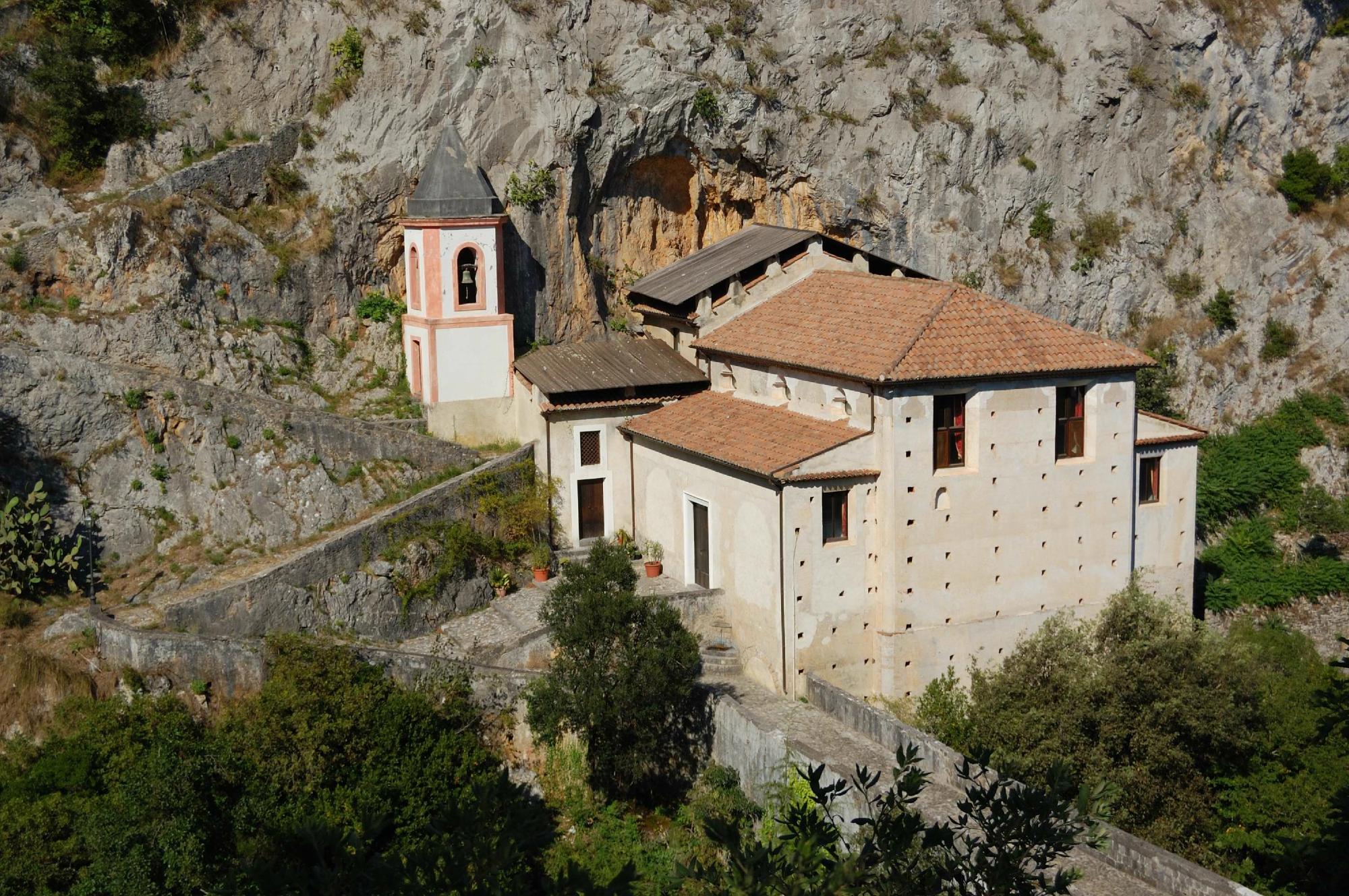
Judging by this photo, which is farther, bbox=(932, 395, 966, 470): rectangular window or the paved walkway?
bbox=(932, 395, 966, 470): rectangular window

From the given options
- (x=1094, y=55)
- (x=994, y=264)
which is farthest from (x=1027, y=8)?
(x=994, y=264)

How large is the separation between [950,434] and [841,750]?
6810 mm

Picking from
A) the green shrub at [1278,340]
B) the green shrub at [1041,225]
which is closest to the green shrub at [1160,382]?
the green shrub at [1278,340]

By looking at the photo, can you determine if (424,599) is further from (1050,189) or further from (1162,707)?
(1050,189)

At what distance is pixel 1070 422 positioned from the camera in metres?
27.8

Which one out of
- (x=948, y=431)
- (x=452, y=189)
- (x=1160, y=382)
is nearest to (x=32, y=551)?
(x=452, y=189)

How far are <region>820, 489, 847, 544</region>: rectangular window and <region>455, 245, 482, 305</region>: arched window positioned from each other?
35.7 feet

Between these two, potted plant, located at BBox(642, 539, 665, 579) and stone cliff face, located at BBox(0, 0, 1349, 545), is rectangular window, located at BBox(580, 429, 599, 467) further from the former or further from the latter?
stone cliff face, located at BBox(0, 0, 1349, 545)

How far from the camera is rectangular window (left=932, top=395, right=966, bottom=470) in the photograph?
26344 mm

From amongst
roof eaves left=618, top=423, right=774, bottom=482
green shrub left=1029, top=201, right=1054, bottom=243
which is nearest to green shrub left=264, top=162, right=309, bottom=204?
roof eaves left=618, top=423, right=774, bottom=482

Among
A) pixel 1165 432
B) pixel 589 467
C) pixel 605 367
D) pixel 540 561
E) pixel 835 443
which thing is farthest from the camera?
pixel 605 367

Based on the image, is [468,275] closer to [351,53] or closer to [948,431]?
[351,53]

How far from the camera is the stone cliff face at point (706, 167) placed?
3244cm

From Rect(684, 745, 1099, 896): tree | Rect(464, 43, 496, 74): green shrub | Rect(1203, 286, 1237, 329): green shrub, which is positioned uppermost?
Rect(464, 43, 496, 74): green shrub
